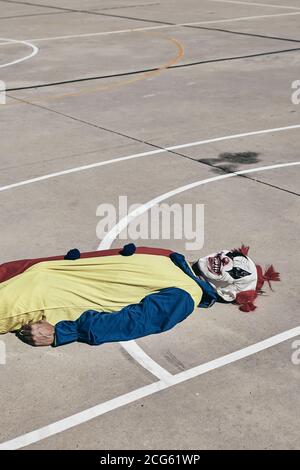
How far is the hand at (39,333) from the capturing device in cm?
571

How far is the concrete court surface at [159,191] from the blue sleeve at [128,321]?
11 centimetres

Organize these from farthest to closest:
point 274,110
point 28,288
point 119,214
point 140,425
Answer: point 274,110
point 119,214
point 28,288
point 140,425

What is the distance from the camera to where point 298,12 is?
24.3 meters

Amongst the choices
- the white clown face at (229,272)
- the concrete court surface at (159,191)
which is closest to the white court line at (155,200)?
the concrete court surface at (159,191)

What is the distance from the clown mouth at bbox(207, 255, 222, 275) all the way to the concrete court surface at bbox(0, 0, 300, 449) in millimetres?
398

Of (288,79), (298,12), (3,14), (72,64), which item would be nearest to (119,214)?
(288,79)

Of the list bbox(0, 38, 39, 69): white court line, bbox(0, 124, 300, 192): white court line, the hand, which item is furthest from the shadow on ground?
bbox(0, 38, 39, 69): white court line

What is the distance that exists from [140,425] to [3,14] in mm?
24166

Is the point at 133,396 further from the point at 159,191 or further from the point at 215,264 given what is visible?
the point at 159,191

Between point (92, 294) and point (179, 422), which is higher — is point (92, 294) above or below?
above

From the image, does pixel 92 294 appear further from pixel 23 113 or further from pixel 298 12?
pixel 298 12

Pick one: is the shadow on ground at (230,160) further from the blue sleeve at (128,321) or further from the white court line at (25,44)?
the white court line at (25,44)

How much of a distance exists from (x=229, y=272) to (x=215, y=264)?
14 cm
